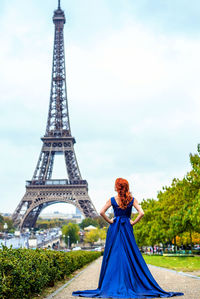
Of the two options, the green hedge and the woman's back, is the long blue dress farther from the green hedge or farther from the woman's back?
the green hedge

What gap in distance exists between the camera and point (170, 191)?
3706 cm

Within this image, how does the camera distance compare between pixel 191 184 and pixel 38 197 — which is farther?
pixel 38 197

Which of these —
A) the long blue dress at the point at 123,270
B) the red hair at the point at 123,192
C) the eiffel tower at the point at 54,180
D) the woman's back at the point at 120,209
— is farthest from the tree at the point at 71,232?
the red hair at the point at 123,192

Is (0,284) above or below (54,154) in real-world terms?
below

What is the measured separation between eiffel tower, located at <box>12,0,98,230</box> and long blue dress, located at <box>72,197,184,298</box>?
57.4m

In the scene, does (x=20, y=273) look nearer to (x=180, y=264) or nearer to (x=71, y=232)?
(x=180, y=264)

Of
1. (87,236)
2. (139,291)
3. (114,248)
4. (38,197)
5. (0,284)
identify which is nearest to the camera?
(0,284)

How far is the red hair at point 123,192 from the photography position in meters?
7.26

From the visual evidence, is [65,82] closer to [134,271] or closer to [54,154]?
[54,154]

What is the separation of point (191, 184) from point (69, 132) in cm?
Answer: 4673

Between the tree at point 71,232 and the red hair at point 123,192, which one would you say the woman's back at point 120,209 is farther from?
the tree at point 71,232

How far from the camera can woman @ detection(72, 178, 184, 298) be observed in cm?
697

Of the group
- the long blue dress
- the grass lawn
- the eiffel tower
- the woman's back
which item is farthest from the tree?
the woman's back

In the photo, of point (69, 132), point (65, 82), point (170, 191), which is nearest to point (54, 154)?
point (69, 132)
